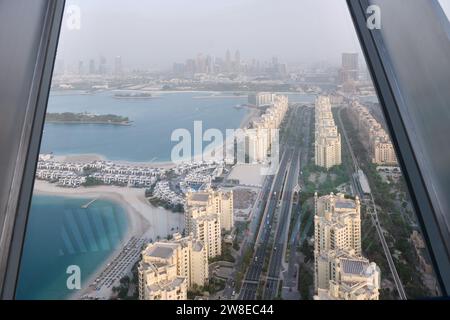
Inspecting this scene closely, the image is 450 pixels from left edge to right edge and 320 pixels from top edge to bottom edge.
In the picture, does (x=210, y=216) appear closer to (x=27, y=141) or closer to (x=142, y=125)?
(x=142, y=125)

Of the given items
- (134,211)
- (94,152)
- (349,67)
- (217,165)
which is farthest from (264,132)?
(94,152)

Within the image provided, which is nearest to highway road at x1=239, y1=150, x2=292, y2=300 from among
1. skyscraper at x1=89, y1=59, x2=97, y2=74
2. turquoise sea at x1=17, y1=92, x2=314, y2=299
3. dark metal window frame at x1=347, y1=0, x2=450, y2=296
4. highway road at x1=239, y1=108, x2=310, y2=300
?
highway road at x1=239, y1=108, x2=310, y2=300

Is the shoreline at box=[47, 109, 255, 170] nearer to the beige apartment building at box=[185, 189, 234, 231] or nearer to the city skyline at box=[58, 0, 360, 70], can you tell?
the beige apartment building at box=[185, 189, 234, 231]

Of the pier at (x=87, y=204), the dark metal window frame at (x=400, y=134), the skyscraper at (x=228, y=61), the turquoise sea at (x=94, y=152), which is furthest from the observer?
the skyscraper at (x=228, y=61)

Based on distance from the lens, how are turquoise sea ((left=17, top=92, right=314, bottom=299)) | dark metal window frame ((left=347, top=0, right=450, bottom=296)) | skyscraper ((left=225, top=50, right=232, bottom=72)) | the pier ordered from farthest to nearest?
skyscraper ((left=225, top=50, right=232, bottom=72)) < the pier < turquoise sea ((left=17, top=92, right=314, bottom=299)) < dark metal window frame ((left=347, top=0, right=450, bottom=296))

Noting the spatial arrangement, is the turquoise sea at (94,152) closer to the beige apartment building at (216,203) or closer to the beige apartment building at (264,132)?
the beige apartment building at (264,132)

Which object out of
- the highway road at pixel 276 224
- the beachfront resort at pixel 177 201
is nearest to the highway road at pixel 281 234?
the highway road at pixel 276 224
